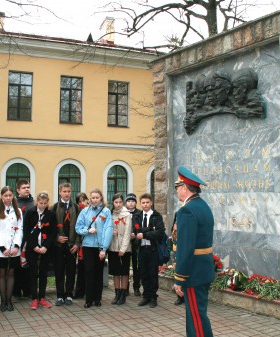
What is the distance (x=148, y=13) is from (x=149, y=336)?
1354cm

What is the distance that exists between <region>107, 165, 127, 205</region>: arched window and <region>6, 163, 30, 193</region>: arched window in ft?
12.7

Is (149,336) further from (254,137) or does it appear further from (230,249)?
(254,137)

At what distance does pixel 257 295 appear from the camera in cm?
624

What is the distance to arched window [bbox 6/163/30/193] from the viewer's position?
2012 centimetres

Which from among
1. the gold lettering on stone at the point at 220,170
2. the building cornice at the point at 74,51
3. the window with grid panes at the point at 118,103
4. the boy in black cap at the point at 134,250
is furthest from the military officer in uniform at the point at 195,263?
the window with grid panes at the point at 118,103

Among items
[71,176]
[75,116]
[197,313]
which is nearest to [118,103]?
[75,116]

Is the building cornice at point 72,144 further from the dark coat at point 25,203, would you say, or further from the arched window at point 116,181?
the dark coat at point 25,203

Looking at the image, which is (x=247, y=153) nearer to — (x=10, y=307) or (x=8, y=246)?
(x=8, y=246)

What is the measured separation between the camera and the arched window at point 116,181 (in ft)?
72.2

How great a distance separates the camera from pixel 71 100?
21672mm

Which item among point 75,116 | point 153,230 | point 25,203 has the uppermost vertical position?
point 75,116

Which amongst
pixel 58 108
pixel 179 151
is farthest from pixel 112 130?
pixel 179 151

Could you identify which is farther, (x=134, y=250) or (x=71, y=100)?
(x=71, y=100)

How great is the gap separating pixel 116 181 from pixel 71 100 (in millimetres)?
4372
